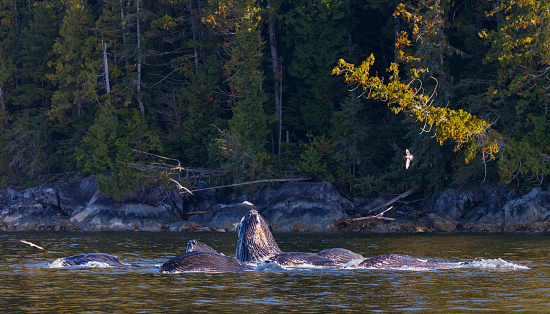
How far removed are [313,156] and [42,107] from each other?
25099 mm

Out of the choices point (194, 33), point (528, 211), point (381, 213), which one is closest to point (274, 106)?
point (194, 33)

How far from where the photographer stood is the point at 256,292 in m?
12.8

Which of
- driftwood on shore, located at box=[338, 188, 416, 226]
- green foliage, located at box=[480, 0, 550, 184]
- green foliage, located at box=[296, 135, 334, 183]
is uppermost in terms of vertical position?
green foliage, located at box=[480, 0, 550, 184]

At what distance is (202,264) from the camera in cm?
1589

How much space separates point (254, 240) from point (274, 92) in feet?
109

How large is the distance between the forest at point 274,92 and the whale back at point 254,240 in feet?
47.1

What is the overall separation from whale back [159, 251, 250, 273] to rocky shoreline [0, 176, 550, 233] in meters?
20.7

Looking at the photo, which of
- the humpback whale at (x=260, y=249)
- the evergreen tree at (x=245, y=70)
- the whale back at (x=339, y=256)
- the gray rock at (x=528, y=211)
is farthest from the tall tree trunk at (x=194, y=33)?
the humpback whale at (x=260, y=249)

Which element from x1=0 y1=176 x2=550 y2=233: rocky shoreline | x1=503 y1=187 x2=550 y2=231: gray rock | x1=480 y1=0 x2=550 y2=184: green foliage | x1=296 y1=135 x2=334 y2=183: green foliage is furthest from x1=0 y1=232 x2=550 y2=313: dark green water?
x1=296 y1=135 x2=334 y2=183: green foliage

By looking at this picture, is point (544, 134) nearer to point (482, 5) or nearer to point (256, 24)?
point (482, 5)

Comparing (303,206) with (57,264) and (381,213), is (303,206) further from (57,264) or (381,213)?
(57,264)

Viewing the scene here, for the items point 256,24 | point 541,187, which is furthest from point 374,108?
point 541,187

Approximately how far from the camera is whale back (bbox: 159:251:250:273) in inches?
620

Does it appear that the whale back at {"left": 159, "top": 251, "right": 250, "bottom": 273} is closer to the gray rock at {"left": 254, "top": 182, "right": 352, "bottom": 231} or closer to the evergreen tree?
the gray rock at {"left": 254, "top": 182, "right": 352, "bottom": 231}
